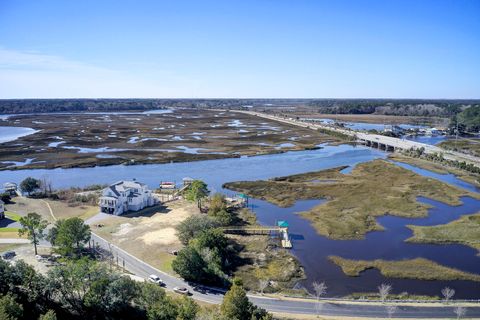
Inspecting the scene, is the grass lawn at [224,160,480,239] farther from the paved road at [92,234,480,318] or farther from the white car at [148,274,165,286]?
the white car at [148,274,165,286]

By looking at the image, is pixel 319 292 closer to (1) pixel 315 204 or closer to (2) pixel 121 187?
(1) pixel 315 204

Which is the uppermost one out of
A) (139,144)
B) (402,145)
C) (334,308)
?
(402,145)

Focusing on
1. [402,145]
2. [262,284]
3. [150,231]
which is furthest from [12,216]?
[402,145]

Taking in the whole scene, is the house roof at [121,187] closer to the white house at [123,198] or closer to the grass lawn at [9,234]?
the white house at [123,198]

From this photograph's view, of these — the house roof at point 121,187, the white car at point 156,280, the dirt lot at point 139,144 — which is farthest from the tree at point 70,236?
the dirt lot at point 139,144

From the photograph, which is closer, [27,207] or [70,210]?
[70,210]

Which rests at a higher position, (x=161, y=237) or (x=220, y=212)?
(x=220, y=212)
